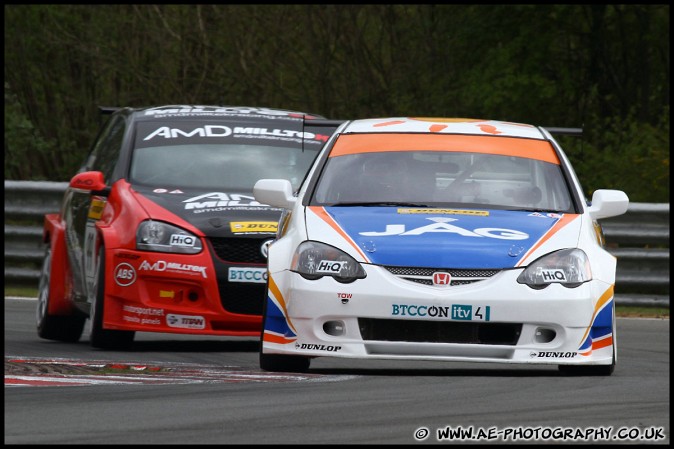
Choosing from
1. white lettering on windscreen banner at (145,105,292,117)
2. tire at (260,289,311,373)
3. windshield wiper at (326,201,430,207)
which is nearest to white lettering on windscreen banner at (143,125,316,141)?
white lettering on windscreen banner at (145,105,292,117)

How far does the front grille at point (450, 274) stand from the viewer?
8.46m

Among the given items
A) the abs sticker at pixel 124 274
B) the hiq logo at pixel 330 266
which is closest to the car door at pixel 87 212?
the abs sticker at pixel 124 274

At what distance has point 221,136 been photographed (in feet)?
39.5

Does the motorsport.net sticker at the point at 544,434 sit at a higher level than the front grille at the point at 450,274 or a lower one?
lower

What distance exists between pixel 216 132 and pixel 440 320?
408 cm

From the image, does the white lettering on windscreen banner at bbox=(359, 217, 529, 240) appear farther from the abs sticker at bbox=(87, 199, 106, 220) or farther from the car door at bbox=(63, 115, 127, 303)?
the abs sticker at bbox=(87, 199, 106, 220)

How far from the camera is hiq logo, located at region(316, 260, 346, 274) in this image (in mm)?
8523

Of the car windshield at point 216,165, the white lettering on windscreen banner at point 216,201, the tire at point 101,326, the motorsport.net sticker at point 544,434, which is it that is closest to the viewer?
the motorsport.net sticker at point 544,434

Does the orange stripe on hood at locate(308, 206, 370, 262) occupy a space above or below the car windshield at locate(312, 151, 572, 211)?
below

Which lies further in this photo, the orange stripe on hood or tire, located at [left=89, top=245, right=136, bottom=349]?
tire, located at [left=89, top=245, right=136, bottom=349]

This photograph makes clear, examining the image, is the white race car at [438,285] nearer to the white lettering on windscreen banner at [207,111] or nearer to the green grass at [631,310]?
the white lettering on windscreen banner at [207,111]

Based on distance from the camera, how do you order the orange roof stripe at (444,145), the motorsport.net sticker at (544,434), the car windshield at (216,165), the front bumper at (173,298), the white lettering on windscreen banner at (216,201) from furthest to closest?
1. the car windshield at (216,165)
2. the white lettering on windscreen banner at (216,201)
3. the front bumper at (173,298)
4. the orange roof stripe at (444,145)
5. the motorsport.net sticker at (544,434)

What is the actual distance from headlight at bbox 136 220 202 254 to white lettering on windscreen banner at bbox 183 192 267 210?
25 cm

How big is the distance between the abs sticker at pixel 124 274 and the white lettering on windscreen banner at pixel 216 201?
0.54 meters
